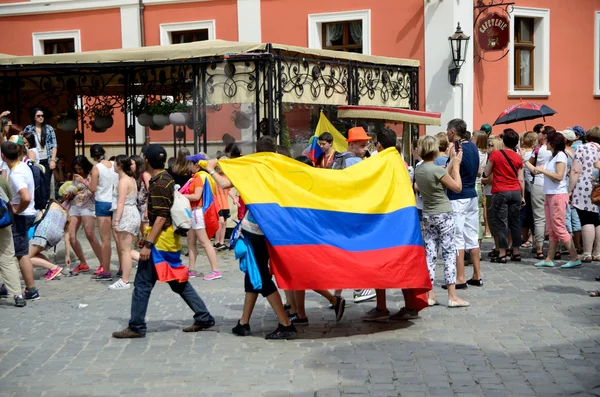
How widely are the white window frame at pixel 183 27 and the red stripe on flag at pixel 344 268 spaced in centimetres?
1628

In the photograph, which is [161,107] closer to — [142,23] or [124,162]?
[124,162]

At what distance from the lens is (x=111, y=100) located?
1880 cm

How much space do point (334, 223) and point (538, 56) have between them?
51.2 feet

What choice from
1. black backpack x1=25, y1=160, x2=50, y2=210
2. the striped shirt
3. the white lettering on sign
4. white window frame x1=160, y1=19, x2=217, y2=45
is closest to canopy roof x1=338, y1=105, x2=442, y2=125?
the striped shirt

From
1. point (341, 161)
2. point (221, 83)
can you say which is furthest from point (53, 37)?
point (341, 161)

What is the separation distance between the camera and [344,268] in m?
8.16

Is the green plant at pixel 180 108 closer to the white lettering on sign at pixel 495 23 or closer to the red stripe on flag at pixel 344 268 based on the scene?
the white lettering on sign at pixel 495 23

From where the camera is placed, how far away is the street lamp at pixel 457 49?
20234 millimetres

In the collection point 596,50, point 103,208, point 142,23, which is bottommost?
point 103,208

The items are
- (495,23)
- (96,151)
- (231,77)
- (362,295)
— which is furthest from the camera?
(495,23)

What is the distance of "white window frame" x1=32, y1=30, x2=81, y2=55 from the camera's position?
82.9ft

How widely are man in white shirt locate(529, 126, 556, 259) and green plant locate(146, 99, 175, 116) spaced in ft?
21.1

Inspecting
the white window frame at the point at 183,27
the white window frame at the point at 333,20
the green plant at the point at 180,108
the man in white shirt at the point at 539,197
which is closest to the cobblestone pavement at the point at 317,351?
the man in white shirt at the point at 539,197

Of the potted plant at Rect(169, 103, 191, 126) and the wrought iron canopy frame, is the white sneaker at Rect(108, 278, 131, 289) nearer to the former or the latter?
the wrought iron canopy frame
